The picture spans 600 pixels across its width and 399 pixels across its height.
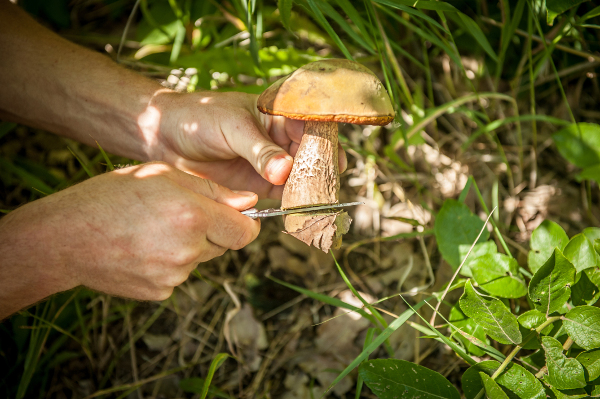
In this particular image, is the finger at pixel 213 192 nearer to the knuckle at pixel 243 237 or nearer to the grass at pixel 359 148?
the knuckle at pixel 243 237

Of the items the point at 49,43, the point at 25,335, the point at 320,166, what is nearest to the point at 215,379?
the point at 25,335

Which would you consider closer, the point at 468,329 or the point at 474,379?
the point at 474,379

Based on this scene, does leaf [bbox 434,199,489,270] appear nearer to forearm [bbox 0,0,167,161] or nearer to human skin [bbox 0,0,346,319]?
human skin [bbox 0,0,346,319]

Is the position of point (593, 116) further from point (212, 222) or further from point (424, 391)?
point (212, 222)

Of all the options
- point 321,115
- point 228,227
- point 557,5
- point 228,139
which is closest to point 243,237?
point 228,227

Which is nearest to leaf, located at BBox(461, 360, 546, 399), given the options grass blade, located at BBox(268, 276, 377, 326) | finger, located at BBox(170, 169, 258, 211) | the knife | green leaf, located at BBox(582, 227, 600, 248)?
grass blade, located at BBox(268, 276, 377, 326)

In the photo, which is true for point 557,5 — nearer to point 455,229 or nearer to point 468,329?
point 455,229

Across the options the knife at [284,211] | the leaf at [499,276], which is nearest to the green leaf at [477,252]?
the leaf at [499,276]
